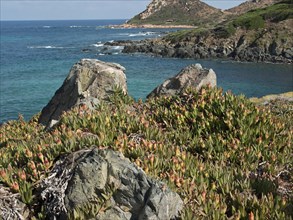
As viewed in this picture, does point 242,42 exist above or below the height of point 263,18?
below

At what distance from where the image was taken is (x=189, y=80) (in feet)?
44.3

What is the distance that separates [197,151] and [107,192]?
3.09 m

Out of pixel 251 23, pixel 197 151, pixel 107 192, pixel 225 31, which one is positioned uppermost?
pixel 251 23

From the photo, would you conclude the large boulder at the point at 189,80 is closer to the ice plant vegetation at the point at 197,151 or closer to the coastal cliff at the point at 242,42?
the ice plant vegetation at the point at 197,151

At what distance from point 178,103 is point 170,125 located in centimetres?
140

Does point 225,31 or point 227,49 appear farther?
point 225,31

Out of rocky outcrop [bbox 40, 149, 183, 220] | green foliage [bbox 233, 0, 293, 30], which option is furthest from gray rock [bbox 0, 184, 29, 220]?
green foliage [bbox 233, 0, 293, 30]

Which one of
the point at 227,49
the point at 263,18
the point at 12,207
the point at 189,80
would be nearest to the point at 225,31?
the point at 227,49

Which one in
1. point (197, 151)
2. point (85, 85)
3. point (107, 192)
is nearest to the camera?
point (107, 192)

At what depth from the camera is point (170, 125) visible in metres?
9.18

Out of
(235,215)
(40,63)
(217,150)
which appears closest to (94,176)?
(235,215)

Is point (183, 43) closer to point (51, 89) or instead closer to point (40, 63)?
point (40, 63)

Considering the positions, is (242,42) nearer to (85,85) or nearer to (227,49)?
(227,49)

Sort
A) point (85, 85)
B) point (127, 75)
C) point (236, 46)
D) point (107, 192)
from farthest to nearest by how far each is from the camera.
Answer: point (236, 46) < point (127, 75) < point (85, 85) < point (107, 192)
